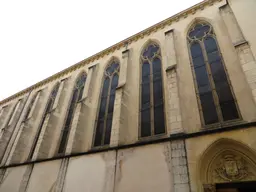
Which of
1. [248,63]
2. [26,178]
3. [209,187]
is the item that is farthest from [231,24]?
[26,178]

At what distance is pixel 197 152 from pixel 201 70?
12.3 feet

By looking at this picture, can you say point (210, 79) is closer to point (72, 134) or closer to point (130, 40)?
point (130, 40)

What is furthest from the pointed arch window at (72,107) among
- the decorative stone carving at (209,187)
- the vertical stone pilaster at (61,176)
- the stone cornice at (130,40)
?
the decorative stone carving at (209,187)

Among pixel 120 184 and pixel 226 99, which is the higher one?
pixel 226 99

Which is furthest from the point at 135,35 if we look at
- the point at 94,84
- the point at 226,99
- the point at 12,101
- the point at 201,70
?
the point at 12,101

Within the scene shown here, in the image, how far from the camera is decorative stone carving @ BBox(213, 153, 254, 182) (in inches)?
185

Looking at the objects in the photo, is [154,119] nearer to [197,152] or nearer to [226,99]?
[197,152]

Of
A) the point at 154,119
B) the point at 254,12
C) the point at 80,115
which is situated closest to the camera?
the point at 254,12

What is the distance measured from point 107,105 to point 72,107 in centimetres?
327

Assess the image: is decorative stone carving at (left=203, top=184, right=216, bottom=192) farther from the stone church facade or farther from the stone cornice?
the stone cornice

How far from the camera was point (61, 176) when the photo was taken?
768 centimetres

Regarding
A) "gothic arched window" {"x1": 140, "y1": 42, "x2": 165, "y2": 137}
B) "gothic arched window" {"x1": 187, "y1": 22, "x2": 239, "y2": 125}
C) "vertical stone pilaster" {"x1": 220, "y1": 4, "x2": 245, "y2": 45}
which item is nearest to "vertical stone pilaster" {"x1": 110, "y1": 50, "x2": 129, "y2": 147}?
"gothic arched window" {"x1": 140, "y1": 42, "x2": 165, "y2": 137}

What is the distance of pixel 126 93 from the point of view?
8633 mm

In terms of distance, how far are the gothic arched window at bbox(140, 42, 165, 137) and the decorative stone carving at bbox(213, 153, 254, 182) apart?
2412mm
